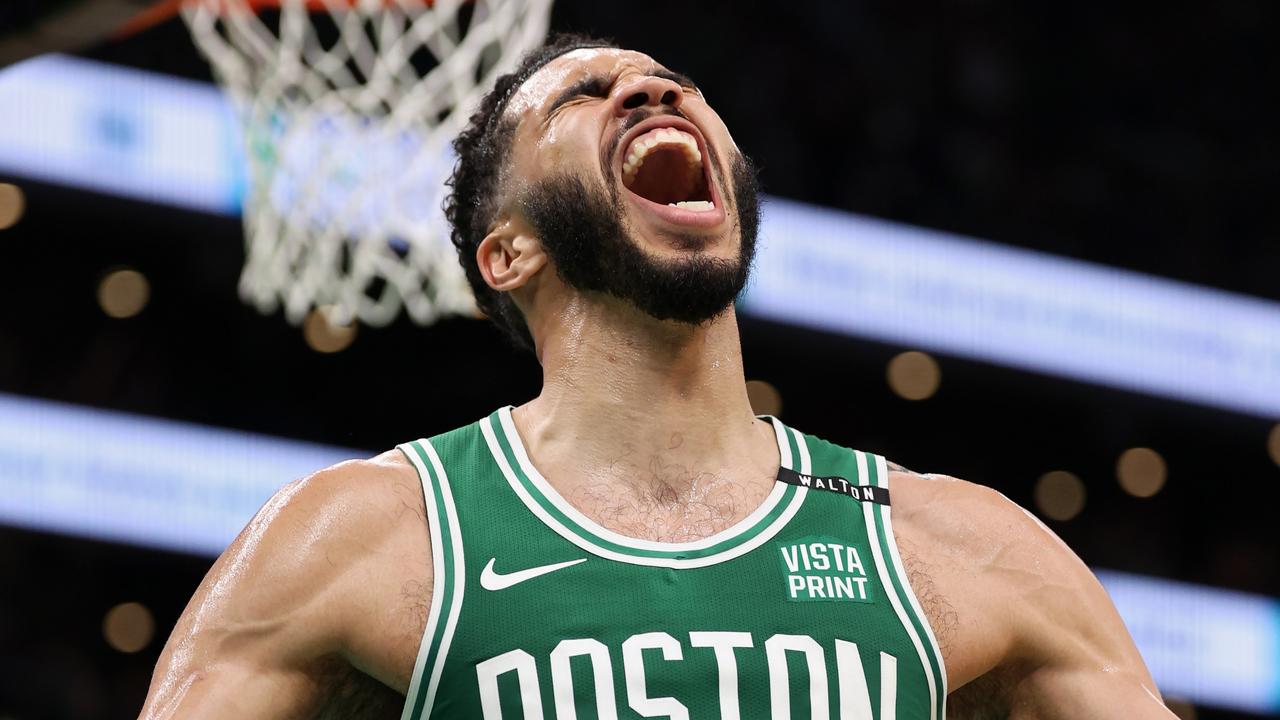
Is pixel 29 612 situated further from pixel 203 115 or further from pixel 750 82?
pixel 750 82

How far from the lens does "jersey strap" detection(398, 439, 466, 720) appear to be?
7.32 ft

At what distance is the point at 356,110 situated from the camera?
6375mm

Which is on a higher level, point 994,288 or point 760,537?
point 760,537

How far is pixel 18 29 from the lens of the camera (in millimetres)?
2650

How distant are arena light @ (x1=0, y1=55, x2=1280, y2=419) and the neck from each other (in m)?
5.46

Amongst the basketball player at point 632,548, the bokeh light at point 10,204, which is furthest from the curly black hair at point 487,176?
the bokeh light at point 10,204

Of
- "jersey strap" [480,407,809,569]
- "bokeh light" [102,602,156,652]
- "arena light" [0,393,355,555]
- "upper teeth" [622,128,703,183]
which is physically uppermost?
"upper teeth" [622,128,703,183]

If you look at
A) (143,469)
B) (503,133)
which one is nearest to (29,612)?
(143,469)

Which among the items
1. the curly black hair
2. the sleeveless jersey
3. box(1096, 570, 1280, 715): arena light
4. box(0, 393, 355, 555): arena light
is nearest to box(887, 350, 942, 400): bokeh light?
box(1096, 570, 1280, 715): arena light

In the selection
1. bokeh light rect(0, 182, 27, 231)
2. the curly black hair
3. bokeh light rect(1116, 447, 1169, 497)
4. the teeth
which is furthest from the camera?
bokeh light rect(1116, 447, 1169, 497)

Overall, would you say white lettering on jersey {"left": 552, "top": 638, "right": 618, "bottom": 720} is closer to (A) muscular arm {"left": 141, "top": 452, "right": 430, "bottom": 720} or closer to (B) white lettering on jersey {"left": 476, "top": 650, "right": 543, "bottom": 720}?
(B) white lettering on jersey {"left": 476, "top": 650, "right": 543, "bottom": 720}

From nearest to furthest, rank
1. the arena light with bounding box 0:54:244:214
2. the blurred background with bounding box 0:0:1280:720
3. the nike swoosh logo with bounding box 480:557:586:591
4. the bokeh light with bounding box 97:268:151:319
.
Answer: the nike swoosh logo with bounding box 480:557:586:591 → the arena light with bounding box 0:54:244:214 → the blurred background with bounding box 0:0:1280:720 → the bokeh light with bounding box 97:268:151:319

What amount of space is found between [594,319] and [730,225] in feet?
0.88

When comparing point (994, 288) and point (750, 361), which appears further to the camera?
point (750, 361)
